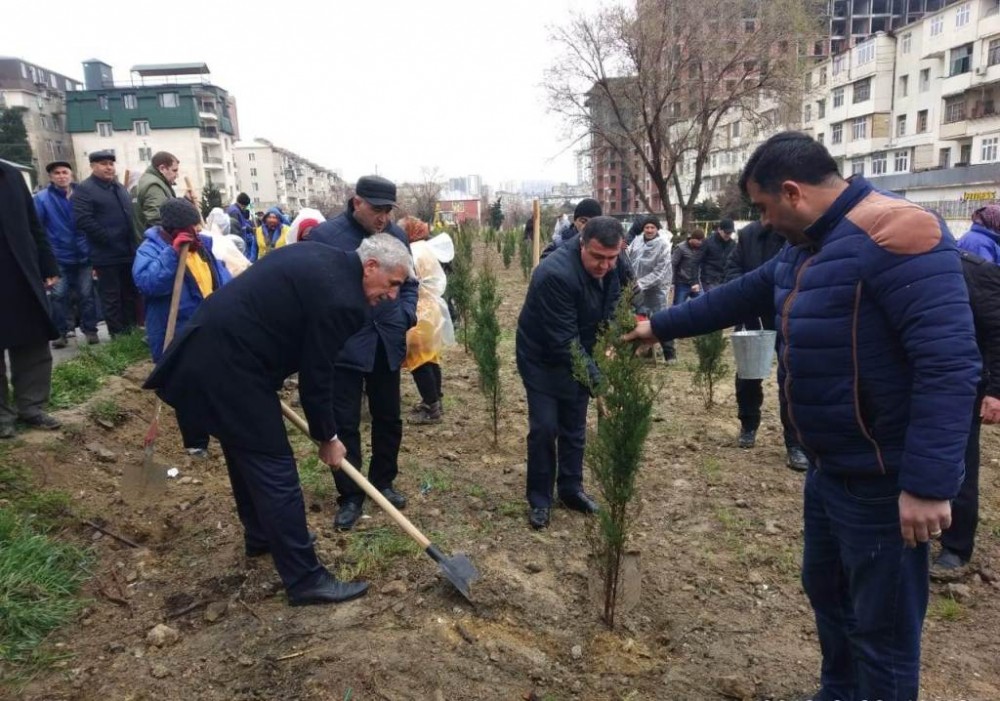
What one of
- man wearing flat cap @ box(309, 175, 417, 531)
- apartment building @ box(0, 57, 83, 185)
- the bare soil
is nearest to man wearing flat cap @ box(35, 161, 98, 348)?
the bare soil

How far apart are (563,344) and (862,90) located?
51.8 metres

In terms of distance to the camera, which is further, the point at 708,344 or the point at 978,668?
the point at 708,344

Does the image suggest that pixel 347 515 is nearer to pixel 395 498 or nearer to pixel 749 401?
pixel 395 498

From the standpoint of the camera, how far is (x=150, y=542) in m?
4.07

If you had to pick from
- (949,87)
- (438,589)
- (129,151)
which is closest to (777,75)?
(438,589)

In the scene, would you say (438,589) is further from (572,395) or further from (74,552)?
(74,552)

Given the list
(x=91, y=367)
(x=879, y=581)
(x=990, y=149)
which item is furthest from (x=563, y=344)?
(x=990, y=149)

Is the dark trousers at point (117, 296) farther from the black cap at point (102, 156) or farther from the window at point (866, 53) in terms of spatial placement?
the window at point (866, 53)

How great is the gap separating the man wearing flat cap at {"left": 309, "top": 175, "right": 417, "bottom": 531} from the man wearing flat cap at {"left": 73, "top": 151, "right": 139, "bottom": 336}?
11.9 feet

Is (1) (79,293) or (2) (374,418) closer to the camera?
(2) (374,418)

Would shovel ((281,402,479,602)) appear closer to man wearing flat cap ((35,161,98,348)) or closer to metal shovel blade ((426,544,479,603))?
metal shovel blade ((426,544,479,603))

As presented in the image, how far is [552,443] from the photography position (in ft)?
13.8

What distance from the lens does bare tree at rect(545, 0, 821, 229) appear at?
63.1 feet

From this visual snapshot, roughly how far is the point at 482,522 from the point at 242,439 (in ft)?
5.93
